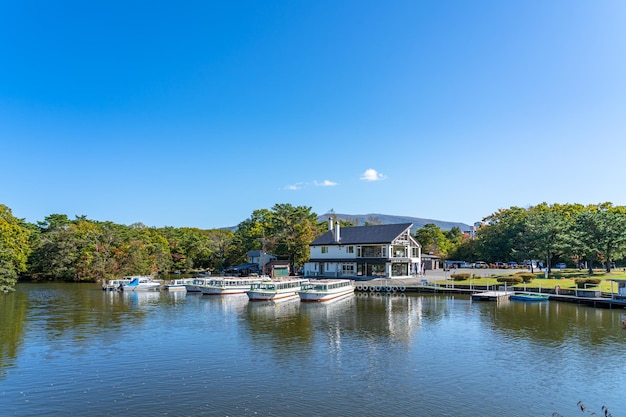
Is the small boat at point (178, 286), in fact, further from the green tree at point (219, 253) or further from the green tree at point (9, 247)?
the green tree at point (219, 253)

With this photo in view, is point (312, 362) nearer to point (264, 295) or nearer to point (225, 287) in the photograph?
point (264, 295)

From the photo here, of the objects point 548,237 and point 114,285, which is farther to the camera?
point 114,285

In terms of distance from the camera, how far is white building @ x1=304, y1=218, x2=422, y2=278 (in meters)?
68.9

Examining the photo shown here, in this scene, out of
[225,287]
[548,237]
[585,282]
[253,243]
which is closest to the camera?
[585,282]

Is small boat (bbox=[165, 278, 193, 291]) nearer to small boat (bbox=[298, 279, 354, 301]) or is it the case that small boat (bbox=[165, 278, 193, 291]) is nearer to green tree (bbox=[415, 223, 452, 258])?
Answer: small boat (bbox=[298, 279, 354, 301])

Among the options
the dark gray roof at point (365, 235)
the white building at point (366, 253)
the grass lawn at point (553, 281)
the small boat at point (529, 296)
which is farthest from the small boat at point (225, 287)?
the small boat at point (529, 296)

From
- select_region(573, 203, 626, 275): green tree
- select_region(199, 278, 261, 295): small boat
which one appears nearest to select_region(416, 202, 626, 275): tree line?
select_region(573, 203, 626, 275): green tree

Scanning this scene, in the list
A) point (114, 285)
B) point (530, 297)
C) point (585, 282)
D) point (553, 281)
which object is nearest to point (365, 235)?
point (553, 281)

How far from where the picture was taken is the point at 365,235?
236 ft

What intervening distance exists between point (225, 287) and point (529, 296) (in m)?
38.3

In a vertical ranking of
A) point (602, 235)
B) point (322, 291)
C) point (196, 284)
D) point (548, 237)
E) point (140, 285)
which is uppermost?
point (602, 235)

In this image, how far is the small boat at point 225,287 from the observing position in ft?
196

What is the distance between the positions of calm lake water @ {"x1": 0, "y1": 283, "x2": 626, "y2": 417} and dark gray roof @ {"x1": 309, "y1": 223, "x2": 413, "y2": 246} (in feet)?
86.7

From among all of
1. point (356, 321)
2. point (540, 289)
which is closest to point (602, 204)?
point (540, 289)
